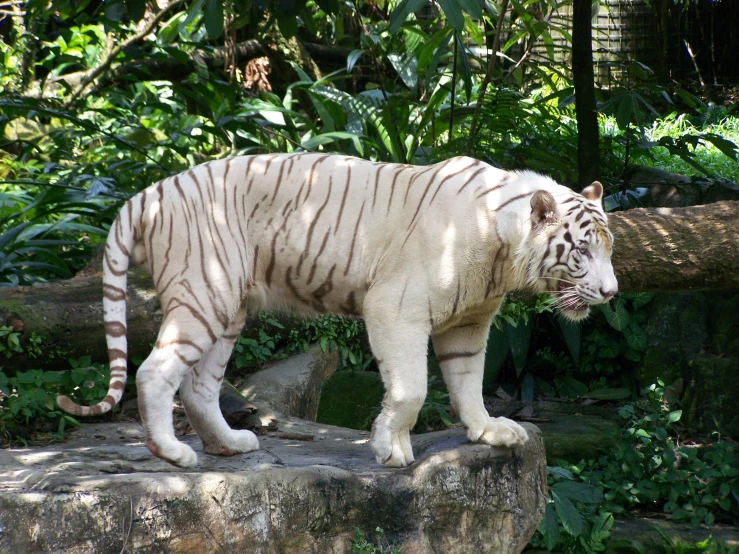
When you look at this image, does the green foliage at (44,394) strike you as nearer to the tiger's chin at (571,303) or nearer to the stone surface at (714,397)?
the tiger's chin at (571,303)

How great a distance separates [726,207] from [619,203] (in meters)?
1.42

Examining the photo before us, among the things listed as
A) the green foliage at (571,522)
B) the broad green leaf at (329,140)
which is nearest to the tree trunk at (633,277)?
the green foliage at (571,522)

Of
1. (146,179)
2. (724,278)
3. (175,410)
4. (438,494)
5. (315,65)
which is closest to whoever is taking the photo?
(438,494)

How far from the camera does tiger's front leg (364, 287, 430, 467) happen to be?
3.16 meters

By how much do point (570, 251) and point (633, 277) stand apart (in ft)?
4.20

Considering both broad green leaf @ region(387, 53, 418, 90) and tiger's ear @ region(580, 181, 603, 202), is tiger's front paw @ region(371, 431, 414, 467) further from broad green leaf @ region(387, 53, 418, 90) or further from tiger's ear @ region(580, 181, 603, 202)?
broad green leaf @ region(387, 53, 418, 90)

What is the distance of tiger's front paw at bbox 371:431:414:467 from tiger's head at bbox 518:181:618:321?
86 centimetres

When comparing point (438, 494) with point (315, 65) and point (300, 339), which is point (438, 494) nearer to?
point (300, 339)

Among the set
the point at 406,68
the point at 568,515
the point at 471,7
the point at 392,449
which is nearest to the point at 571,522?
the point at 568,515

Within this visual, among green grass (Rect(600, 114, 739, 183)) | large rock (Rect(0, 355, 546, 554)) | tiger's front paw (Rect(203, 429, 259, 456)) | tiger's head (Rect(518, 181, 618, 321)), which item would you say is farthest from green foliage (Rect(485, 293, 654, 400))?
tiger's front paw (Rect(203, 429, 259, 456))

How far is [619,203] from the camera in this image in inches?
225

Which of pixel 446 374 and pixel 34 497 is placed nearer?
pixel 34 497

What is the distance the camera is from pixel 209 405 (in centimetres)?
352

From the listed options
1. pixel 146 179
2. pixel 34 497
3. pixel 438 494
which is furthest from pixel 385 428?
pixel 146 179
